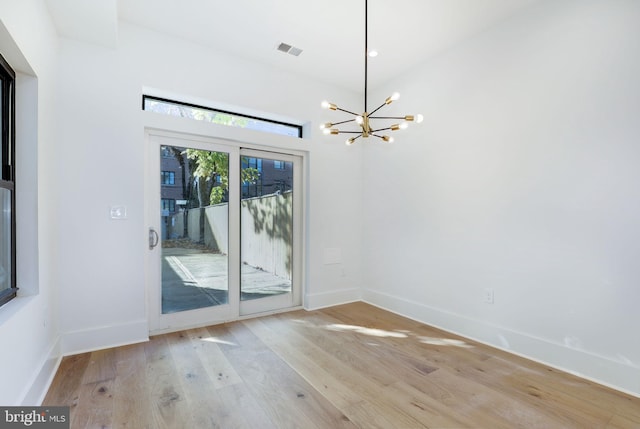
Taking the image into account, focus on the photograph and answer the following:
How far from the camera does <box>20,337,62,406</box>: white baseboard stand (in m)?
1.85

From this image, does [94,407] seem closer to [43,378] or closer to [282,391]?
[43,378]

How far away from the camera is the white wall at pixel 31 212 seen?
1674mm

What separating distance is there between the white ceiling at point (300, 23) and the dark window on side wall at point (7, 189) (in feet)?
2.74

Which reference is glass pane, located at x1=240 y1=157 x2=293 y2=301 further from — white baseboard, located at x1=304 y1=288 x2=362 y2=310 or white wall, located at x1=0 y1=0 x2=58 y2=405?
white wall, located at x1=0 y1=0 x2=58 y2=405

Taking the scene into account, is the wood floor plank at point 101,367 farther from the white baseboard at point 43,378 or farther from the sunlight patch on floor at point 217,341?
the sunlight patch on floor at point 217,341

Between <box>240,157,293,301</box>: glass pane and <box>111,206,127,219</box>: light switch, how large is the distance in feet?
3.95

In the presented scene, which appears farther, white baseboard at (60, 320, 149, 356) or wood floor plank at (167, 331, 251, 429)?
white baseboard at (60, 320, 149, 356)

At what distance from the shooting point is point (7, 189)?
6.31 ft

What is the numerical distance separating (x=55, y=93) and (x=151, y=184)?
104cm

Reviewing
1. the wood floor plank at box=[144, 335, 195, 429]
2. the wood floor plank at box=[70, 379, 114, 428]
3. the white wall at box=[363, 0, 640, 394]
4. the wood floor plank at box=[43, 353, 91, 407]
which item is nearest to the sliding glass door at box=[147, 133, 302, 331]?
the wood floor plank at box=[144, 335, 195, 429]

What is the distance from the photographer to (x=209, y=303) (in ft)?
11.4

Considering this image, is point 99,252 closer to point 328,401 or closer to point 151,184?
point 151,184

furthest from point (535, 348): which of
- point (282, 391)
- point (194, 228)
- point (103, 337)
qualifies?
point (103, 337)

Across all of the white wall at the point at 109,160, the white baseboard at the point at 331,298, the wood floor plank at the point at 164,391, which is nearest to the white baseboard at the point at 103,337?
the white wall at the point at 109,160
